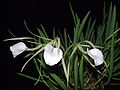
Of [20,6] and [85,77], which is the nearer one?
[85,77]

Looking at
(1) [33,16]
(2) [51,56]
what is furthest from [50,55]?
(1) [33,16]

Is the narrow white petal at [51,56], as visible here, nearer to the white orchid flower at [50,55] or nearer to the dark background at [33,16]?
the white orchid flower at [50,55]

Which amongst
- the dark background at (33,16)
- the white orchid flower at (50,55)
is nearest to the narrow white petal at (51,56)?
the white orchid flower at (50,55)

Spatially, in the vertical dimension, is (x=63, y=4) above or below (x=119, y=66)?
above

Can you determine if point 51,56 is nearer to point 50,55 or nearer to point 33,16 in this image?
point 50,55

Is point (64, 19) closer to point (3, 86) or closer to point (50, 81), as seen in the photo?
point (3, 86)

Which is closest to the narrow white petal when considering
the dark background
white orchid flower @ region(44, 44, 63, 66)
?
white orchid flower @ region(44, 44, 63, 66)

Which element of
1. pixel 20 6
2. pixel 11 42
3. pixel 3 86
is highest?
pixel 20 6

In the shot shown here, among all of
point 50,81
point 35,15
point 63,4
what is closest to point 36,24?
point 35,15
